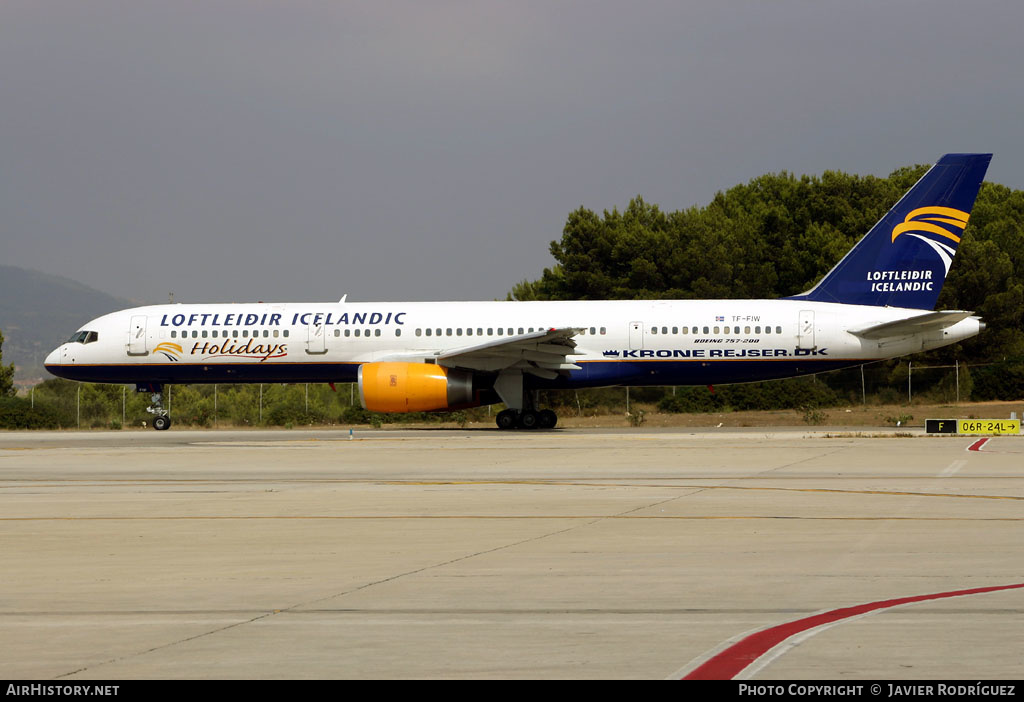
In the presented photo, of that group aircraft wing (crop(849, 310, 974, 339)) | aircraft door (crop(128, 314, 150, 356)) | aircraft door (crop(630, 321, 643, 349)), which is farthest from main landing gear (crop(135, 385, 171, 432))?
aircraft wing (crop(849, 310, 974, 339))

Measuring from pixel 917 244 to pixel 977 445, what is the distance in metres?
9.72

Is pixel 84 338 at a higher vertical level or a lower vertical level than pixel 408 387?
higher

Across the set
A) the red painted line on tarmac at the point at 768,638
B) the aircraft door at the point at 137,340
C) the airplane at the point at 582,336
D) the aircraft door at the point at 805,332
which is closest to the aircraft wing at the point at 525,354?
the airplane at the point at 582,336

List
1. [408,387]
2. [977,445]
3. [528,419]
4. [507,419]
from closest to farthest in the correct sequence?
1. [977,445]
2. [408,387]
3. [528,419]
4. [507,419]

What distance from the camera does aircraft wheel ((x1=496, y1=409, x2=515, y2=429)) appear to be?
104 ft

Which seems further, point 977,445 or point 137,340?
point 137,340

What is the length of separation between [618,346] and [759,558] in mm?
21448

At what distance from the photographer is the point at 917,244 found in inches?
1214

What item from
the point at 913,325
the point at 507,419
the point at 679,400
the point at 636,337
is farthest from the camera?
the point at 679,400

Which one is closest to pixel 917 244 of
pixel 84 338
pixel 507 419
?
pixel 507 419

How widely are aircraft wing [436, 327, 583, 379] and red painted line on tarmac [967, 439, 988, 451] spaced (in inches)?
375

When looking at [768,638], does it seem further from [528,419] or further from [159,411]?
[159,411]

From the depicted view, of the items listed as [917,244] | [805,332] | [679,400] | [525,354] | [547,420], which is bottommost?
[547,420]

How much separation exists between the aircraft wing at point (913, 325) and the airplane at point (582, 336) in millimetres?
51
